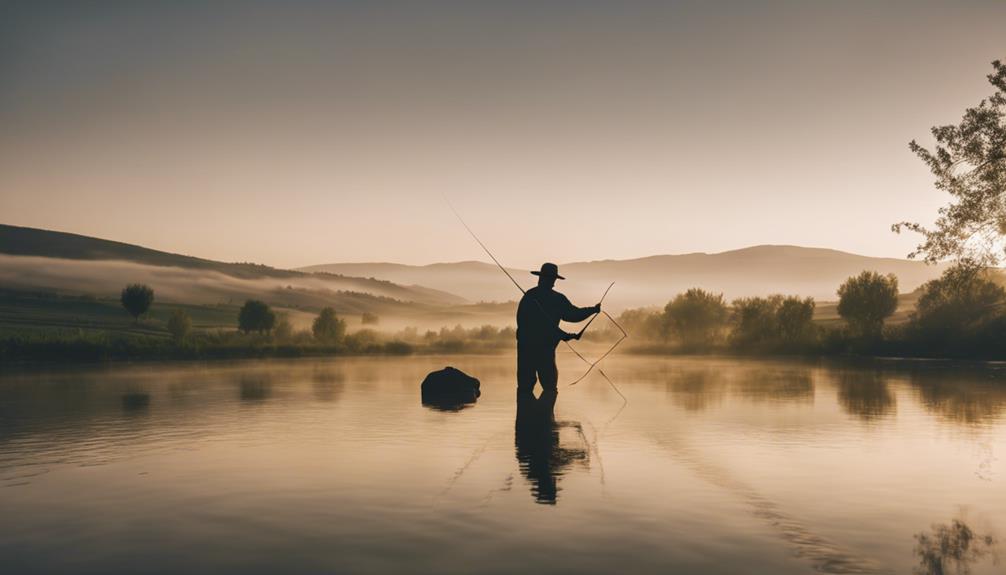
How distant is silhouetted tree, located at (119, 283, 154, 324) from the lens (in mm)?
143625

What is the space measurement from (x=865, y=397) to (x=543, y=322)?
1309 cm

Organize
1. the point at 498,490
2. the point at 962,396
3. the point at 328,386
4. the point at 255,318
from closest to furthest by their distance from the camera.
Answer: the point at 498,490
the point at 962,396
the point at 328,386
the point at 255,318

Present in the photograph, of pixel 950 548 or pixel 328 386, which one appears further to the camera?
pixel 328 386

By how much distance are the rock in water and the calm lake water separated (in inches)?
98.2

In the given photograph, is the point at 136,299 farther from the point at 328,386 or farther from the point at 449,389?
the point at 449,389

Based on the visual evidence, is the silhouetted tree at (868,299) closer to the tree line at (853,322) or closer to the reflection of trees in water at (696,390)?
the tree line at (853,322)

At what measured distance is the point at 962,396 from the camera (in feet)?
Answer: 90.4

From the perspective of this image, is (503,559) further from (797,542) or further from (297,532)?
(797,542)

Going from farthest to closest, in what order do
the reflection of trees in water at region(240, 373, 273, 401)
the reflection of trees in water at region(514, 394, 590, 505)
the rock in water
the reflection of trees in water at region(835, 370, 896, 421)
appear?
the reflection of trees in water at region(240, 373, 273, 401) → the rock in water → the reflection of trees in water at region(835, 370, 896, 421) → the reflection of trees in water at region(514, 394, 590, 505)

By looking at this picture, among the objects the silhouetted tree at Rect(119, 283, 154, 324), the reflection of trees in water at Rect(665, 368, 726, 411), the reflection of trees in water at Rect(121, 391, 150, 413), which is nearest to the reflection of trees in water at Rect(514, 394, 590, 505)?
the reflection of trees in water at Rect(665, 368, 726, 411)

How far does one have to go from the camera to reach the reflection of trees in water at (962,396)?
69.7 feet

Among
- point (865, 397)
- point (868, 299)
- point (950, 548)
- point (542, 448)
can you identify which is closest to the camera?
point (950, 548)

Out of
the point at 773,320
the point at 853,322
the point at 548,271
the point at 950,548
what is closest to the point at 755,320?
the point at 773,320

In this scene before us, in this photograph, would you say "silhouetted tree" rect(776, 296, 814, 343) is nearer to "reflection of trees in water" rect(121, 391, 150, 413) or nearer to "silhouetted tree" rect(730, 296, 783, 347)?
"silhouetted tree" rect(730, 296, 783, 347)
